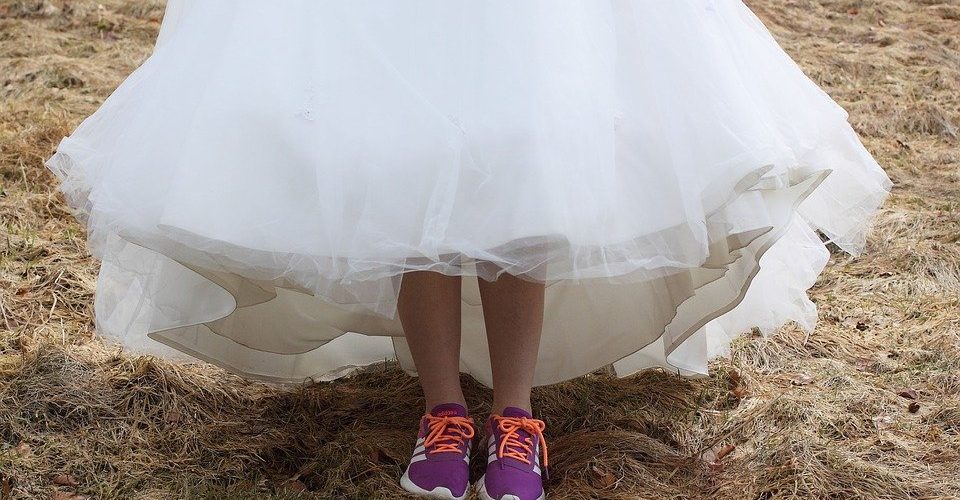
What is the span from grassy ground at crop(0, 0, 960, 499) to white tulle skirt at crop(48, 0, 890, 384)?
18.4 inches

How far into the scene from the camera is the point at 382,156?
5.85 ft

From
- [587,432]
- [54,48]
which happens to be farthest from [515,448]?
[54,48]

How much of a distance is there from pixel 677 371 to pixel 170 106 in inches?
57.8

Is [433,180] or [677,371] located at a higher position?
[433,180]

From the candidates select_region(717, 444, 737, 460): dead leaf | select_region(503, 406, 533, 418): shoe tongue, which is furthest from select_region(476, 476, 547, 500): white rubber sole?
select_region(717, 444, 737, 460): dead leaf

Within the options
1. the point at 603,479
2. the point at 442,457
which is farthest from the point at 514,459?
the point at 603,479

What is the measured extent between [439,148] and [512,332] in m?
0.50

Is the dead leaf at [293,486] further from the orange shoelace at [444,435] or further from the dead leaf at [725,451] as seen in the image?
the dead leaf at [725,451]

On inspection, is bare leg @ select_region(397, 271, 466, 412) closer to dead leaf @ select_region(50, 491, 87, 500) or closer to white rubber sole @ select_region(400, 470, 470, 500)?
white rubber sole @ select_region(400, 470, 470, 500)

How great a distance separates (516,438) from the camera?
6.95 ft

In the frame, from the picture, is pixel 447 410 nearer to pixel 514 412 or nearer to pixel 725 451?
pixel 514 412

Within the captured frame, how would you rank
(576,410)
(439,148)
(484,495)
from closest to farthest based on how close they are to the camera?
(439,148) → (484,495) → (576,410)

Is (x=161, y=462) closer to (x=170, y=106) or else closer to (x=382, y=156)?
(x=170, y=106)

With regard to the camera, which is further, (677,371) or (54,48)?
(54,48)
